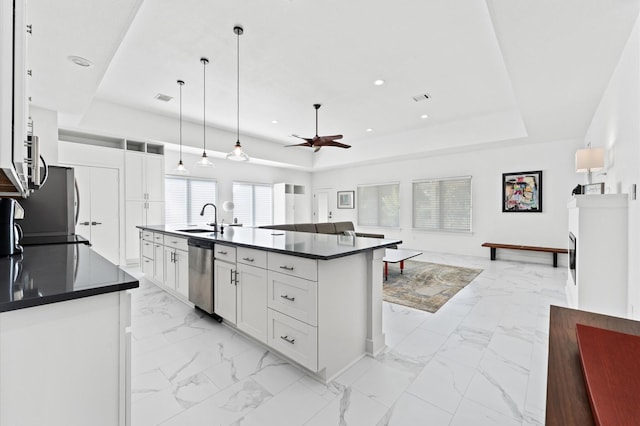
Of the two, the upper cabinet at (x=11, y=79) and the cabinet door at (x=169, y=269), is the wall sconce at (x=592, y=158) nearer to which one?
the upper cabinet at (x=11, y=79)

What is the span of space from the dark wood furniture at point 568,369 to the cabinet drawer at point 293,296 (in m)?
1.21

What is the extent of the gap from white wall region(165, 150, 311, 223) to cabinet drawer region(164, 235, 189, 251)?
11.8 ft

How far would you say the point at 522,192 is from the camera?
19.9 feet

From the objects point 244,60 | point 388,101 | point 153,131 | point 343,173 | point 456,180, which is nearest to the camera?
point 244,60

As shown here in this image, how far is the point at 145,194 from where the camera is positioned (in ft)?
18.8

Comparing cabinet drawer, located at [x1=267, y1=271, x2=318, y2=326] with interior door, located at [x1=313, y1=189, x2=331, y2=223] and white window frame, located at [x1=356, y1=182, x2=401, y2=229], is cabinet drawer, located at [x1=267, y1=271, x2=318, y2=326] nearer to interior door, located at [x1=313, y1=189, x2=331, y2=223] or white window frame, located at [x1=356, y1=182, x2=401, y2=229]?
white window frame, located at [x1=356, y1=182, x2=401, y2=229]

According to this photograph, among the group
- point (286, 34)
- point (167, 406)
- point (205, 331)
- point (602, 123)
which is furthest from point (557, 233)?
point (167, 406)

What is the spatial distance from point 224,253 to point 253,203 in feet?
20.0

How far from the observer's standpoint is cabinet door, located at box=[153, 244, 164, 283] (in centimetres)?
361

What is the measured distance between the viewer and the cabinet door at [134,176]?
5.48m

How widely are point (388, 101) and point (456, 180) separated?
3109mm

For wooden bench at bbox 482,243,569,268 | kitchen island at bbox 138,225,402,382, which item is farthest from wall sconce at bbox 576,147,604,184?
kitchen island at bbox 138,225,402,382

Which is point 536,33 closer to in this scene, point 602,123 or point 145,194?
point 602,123

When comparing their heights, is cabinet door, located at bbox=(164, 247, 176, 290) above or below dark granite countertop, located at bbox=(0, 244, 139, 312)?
below
